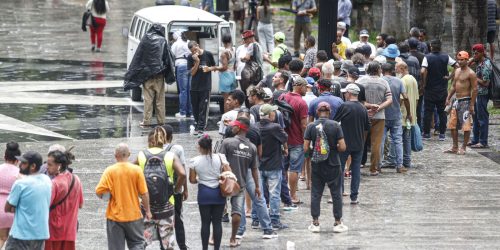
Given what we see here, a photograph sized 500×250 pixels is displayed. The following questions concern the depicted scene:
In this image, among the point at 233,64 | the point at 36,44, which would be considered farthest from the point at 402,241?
the point at 36,44

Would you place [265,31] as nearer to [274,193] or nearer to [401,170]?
[401,170]

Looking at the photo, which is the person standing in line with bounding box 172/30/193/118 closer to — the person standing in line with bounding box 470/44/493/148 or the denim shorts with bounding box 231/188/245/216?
the person standing in line with bounding box 470/44/493/148

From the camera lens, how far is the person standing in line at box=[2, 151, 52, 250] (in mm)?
11492

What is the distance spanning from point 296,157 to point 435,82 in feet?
17.5

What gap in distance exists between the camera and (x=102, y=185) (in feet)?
39.8

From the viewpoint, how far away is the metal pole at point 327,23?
737 inches

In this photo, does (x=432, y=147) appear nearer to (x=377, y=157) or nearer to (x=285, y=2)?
(x=377, y=157)

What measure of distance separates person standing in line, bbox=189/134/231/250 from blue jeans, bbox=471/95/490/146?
7.57m

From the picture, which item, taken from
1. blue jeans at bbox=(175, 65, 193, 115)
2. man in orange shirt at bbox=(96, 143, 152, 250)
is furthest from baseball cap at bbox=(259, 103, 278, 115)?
blue jeans at bbox=(175, 65, 193, 115)

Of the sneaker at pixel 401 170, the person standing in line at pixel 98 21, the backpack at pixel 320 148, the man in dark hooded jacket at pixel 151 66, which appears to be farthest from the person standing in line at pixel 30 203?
the person standing in line at pixel 98 21

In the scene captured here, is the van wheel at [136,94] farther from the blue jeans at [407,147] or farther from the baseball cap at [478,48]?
the baseball cap at [478,48]

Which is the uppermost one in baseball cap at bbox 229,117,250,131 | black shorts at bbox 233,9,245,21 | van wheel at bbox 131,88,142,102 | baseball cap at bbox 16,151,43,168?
black shorts at bbox 233,9,245,21

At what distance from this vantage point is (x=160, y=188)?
41.2 ft

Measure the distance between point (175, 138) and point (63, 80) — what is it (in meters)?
7.08
